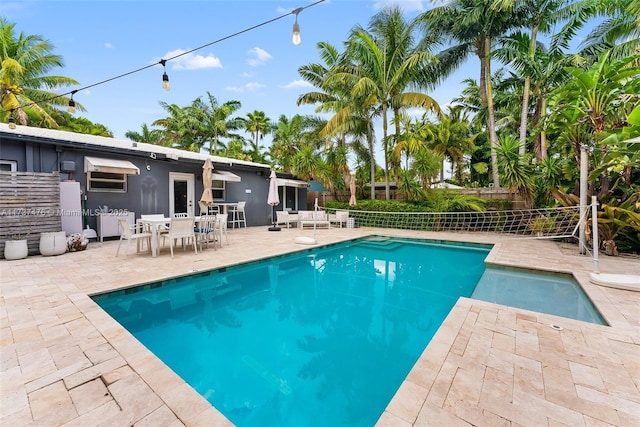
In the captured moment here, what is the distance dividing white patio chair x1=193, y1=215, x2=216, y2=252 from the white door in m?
3.57

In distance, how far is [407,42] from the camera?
12.6 m

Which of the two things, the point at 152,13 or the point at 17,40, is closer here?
the point at 152,13

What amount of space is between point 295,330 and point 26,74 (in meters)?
20.3

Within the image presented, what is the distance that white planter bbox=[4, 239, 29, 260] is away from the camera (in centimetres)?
593

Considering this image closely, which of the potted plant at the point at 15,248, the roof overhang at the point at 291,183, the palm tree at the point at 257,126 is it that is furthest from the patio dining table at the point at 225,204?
the palm tree at the point at 257,126

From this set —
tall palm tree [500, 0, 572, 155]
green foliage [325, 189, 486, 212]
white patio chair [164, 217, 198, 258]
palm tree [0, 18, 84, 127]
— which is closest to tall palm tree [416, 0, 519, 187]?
tall palm tree [500, 0, 572, 155]

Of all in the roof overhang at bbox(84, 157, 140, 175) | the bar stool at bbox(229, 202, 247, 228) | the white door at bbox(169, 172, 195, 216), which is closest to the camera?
the roof overhang at bbox(84, 157, 140, 175)

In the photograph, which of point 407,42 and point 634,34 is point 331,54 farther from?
point 634,34

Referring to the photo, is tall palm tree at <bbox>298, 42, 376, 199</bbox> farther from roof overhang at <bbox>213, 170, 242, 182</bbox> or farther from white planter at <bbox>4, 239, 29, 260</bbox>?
white planter at <bbox>4, 239, 29, 260</bbox>

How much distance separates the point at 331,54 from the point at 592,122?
38.4 feet

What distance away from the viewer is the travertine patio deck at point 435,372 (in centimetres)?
176

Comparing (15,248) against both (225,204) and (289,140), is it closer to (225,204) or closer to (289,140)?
(225,204)

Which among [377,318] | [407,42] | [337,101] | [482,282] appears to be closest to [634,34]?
[407,42]

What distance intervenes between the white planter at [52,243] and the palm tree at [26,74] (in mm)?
9060
